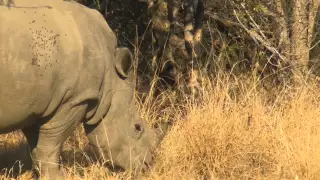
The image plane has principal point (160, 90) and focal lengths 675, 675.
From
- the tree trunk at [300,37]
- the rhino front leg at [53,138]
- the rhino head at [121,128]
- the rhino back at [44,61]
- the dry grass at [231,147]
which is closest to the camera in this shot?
the rhino back at [44,61]

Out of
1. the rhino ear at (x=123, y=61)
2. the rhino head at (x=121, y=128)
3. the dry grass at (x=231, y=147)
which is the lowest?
the dry grass at (x=231, y=147)

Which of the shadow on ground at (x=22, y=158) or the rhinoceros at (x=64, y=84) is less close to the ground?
the rhinoceros at (x=64, y=84)

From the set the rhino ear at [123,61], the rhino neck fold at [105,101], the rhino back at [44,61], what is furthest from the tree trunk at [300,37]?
the rhino back at [44,61]

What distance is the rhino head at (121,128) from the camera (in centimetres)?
513

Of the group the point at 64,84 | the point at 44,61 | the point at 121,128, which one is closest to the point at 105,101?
the point at 121,128

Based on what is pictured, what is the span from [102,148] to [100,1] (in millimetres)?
3802

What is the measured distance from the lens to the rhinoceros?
4535 mm

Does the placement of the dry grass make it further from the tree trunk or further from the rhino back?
the tree trunk

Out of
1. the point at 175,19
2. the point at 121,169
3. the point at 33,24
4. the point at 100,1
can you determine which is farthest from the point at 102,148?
the point at 100,1

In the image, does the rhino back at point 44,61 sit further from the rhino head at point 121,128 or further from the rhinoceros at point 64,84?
the rhino head at point 121,128

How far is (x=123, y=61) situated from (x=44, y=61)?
782 millimetres

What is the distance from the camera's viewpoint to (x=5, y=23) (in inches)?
177

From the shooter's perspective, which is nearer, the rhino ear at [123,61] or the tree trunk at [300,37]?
the rhino ear at [123,61]

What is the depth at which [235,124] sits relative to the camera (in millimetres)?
5656
